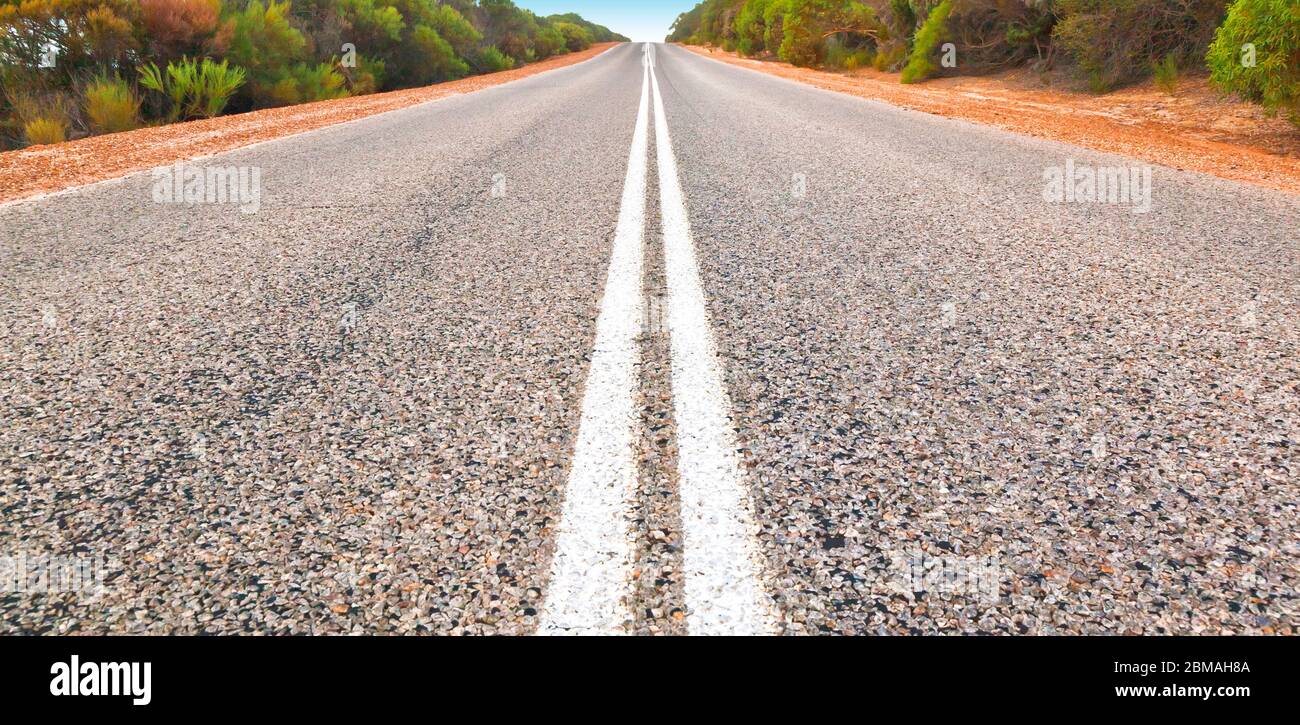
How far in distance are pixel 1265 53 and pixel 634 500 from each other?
9.15 meters

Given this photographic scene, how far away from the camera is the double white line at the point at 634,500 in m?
1.33

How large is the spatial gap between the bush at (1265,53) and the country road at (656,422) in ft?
13.6

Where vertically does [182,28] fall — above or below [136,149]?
above

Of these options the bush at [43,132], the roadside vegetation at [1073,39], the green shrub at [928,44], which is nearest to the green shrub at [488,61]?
the roadside vegetation at [1073,39]

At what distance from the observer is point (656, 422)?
6.56ft

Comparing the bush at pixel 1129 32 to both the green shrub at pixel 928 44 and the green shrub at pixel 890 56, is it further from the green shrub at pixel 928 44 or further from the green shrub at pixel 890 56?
the green shrub at pixel 890 56

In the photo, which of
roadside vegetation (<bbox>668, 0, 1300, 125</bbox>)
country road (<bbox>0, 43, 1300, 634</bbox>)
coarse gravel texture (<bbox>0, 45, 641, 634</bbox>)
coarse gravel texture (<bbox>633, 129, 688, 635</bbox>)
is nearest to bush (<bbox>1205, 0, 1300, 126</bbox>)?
roadside vegetation (<bbox>668, 0, 1300, 125</bbox>)

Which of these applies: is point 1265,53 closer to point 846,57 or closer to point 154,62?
point 154,62

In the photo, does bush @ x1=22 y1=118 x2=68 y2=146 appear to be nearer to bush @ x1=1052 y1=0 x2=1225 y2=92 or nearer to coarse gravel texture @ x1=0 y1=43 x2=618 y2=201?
coarse gravel texture @ x1=0 y1=43 x2=618 y2=201

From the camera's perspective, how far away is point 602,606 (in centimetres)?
133

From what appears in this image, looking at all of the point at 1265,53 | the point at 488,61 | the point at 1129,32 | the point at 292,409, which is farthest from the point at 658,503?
the point at 488,61

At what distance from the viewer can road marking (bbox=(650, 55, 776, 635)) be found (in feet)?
4.35

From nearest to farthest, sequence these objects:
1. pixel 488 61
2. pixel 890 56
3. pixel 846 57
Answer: pixel 890 56, pixel 846 57, pixel 488 61
